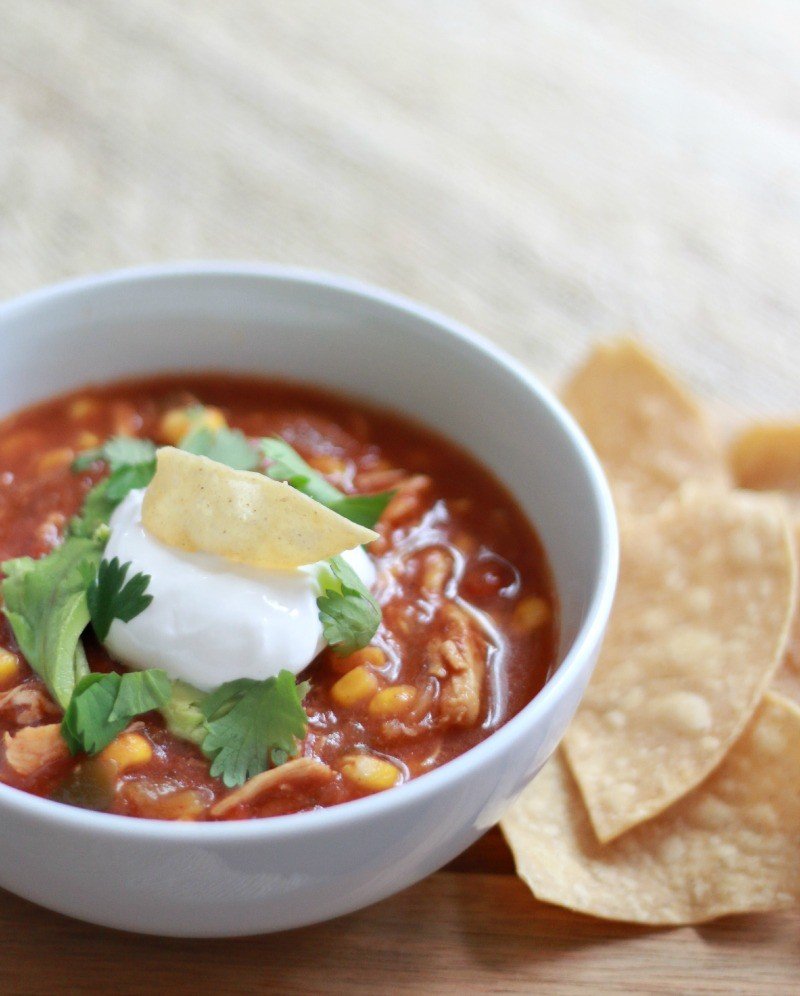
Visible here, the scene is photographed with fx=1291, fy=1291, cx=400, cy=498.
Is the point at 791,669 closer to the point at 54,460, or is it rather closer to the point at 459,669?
the point at 459,669

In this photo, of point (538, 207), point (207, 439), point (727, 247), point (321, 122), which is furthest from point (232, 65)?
point (207, 439)

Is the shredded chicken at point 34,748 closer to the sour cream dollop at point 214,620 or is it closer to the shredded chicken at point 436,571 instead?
the sour cream dollop at point 214,620

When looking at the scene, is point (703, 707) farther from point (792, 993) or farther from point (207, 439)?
point (207, 439)

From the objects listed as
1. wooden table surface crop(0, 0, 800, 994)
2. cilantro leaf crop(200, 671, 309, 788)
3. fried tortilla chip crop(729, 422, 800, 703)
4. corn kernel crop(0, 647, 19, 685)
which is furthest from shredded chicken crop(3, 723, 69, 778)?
wooden table surface crop(0, 0, 800, 994)

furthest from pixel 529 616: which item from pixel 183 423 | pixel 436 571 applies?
pixel 183 423

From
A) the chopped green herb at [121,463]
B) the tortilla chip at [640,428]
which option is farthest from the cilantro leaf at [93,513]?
the tortilla chip at [640,428]

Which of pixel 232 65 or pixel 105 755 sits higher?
pixel 105 755

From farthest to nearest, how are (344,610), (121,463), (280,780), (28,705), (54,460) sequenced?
(54,460)
(121,463)
(344,610)
(28,705)
(280,780)
